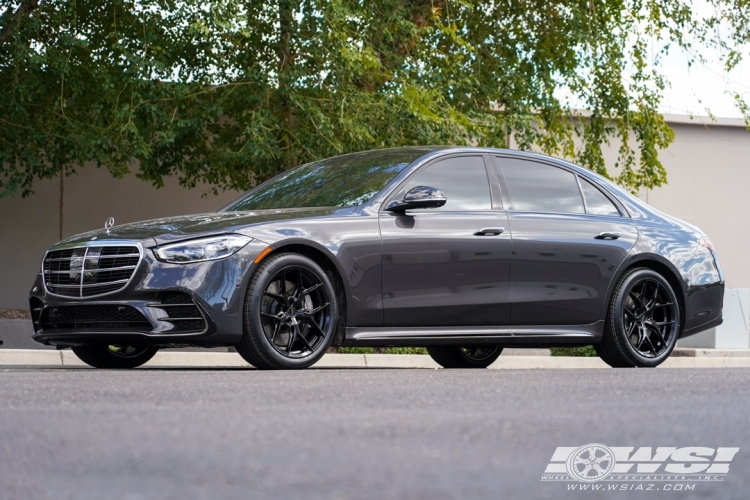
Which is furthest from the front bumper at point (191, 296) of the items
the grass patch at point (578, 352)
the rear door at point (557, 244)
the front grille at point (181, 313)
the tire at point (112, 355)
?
the grass patch at point (578, 352)

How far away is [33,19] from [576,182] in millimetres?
8050

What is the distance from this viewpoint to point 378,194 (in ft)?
27.0

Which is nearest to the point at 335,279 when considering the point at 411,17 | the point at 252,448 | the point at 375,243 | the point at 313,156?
the point at 375,243

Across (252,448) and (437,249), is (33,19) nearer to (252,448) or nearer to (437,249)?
(437,249)

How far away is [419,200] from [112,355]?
253cm

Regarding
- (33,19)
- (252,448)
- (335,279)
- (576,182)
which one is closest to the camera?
(252,448)

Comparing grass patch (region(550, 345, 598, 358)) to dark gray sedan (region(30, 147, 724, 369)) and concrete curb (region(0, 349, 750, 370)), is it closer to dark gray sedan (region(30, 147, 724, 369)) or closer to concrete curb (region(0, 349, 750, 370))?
concrete curb (region(0, 349, 750, 370))

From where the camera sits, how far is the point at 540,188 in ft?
30.2

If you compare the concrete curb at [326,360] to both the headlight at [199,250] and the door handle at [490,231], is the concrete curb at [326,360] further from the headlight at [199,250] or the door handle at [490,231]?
the headlight at [199,250]

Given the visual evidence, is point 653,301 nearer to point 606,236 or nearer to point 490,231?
point 606,236

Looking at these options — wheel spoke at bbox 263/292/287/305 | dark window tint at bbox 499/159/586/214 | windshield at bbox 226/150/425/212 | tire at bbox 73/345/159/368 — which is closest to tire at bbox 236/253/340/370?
wheel spoke at bbox 263/292/287/305

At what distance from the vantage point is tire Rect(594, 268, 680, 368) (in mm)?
9094

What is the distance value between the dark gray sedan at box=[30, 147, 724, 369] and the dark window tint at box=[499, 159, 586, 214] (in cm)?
1

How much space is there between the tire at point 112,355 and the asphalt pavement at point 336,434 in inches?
103
